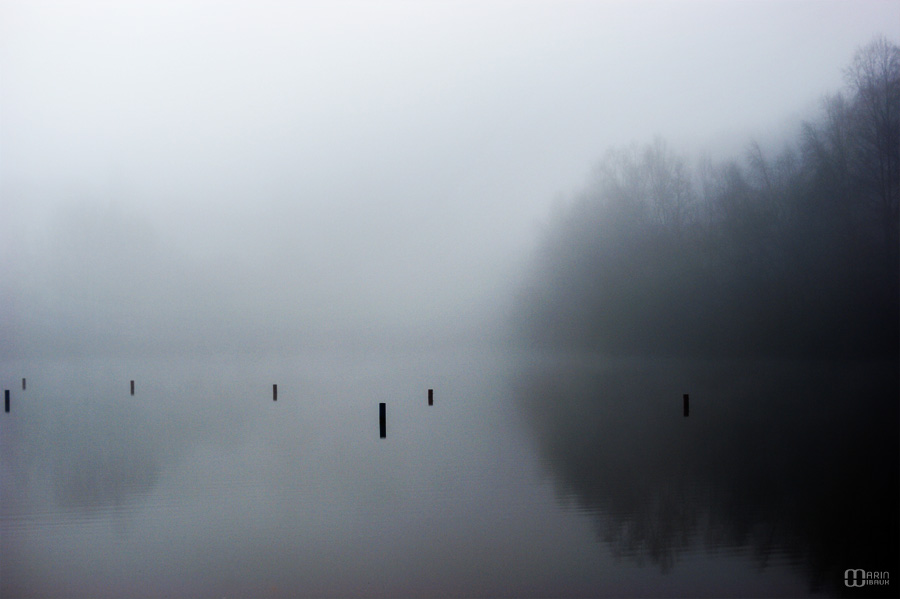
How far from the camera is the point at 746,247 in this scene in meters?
33.6

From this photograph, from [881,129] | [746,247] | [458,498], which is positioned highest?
[881,129]

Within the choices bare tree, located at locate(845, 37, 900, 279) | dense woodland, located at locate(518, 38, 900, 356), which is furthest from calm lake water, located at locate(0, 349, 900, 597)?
bare tree, located at locate(845, 37, 900, 279)

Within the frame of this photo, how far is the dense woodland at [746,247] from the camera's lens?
88.8 feet

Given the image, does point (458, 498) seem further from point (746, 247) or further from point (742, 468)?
point (746, 247)

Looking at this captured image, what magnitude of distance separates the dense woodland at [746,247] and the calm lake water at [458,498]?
38.0 feet

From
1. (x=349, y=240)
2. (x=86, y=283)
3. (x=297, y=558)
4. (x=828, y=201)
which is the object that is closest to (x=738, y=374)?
(x=828, y=201)

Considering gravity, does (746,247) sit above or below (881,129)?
below

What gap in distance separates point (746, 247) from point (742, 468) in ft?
83.7

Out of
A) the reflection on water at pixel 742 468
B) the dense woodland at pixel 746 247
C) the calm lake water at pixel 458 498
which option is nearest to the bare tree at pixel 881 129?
the dense woodland at pixel 746 247

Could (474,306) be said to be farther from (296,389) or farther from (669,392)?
(669,392)

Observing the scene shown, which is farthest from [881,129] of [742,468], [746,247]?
[742,468]

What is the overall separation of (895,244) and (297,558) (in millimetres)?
25489

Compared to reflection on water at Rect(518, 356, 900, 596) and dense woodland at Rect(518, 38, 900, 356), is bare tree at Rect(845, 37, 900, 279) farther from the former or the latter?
reflection on water at Rect(518, 356, 900, 596)

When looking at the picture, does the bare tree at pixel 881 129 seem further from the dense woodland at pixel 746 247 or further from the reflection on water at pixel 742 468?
the reflection on water at pixel 742 468
